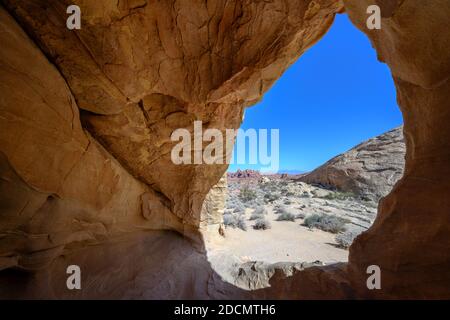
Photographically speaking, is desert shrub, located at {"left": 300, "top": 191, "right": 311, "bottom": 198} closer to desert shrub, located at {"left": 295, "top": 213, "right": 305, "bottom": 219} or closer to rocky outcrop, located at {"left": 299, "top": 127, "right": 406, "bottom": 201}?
rocky outcrop, located at {"left": 299, "top": 127, "right": 406, "bottom": 201}

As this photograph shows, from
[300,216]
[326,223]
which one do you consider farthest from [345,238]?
[300,216]

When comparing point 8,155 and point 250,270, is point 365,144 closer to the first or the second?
point 250,270

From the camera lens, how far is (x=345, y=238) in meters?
7.14

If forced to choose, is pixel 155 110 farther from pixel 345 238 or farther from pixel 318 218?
pixel 318 218

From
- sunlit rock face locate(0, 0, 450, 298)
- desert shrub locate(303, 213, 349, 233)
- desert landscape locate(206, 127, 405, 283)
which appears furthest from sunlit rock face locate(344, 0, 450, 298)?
desert shrub locate(303, 213, 349, 233)

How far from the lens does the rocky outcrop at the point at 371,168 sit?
14641mm

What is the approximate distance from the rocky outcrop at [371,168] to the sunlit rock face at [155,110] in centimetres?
1551

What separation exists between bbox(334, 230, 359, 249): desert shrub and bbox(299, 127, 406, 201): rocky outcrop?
874cm

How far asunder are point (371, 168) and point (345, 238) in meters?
Result: 12.2

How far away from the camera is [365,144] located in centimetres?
1952

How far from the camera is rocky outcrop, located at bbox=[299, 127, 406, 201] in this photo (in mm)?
14641

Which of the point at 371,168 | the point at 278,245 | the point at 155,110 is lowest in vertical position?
the point at 278,245
